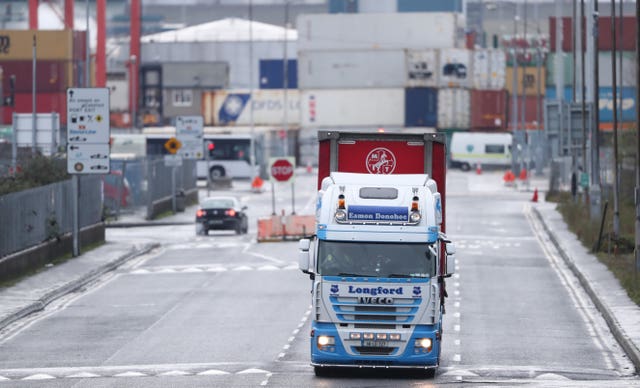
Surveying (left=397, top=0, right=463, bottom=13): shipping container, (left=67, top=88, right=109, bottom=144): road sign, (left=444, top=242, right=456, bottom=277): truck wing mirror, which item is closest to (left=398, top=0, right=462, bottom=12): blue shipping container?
(left=397, top=0, right=463, bottom=13): shipping container

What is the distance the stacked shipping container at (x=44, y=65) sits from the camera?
376ft

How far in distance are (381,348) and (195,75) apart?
111m

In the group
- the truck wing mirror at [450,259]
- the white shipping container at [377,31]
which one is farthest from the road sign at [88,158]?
the white shipping container at [377,31]

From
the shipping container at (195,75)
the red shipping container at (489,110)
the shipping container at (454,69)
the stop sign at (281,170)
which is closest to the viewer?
the stop sign at (281,170)

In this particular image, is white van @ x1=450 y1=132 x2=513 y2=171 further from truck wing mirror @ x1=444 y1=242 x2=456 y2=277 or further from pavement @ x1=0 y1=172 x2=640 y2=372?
truck wing mirror @ x1=444 y1=242 x2=456 y2=277

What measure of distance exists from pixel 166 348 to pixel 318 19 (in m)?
102

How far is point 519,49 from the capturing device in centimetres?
14475

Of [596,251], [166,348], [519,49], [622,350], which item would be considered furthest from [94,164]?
[519,49]

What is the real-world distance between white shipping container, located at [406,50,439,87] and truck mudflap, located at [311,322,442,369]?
333ft

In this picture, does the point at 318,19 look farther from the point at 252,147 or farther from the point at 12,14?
the point at 12,14

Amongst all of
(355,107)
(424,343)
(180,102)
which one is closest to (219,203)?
(424,343)

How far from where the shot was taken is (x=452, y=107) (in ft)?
397

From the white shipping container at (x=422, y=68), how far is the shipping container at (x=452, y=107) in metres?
1.48

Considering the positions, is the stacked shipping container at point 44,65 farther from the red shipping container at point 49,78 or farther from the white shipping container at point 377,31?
the white shipping container at point 377,31
